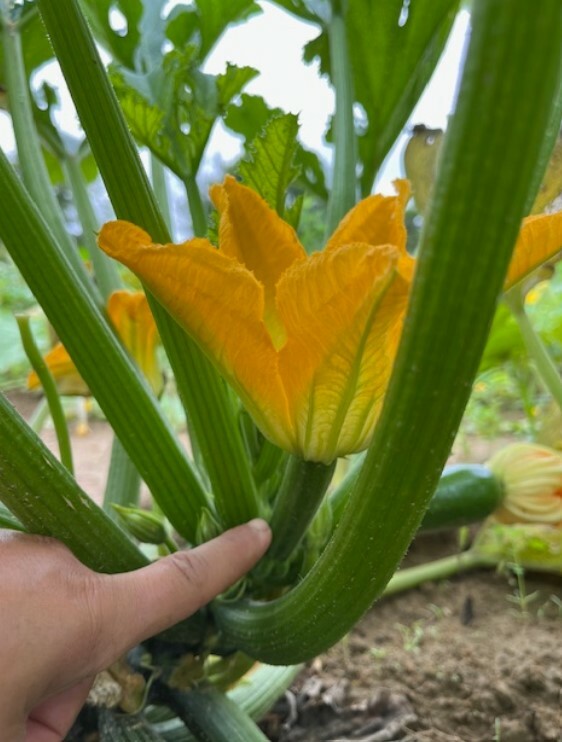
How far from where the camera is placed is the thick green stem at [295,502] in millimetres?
608

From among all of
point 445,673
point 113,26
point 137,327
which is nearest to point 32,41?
point 113,26

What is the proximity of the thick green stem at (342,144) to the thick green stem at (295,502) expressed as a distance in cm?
A: 32

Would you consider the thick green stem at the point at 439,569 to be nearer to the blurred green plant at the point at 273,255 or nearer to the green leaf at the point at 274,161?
the blurred green plant at the point at 273,255

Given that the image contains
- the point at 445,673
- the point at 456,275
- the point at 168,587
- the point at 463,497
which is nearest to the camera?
the point at 456,275

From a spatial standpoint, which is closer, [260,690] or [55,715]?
[55,715]

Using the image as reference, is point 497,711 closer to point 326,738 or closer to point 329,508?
point 326,738

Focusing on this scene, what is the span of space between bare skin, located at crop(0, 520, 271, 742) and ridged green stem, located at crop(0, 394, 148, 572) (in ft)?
0.05

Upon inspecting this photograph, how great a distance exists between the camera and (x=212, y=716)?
0.69 meters

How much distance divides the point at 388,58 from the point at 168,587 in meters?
0.62

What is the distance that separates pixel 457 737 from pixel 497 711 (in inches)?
3.2

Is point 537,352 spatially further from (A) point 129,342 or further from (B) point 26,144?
(B) point 26,144

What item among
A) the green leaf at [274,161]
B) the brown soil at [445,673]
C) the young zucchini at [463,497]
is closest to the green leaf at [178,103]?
the green leaf at [274,161]

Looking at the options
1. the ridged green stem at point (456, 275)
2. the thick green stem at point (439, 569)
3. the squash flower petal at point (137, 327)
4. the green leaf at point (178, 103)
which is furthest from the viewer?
the thick green stem at point (439, 569)

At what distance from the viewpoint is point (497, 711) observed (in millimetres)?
918
